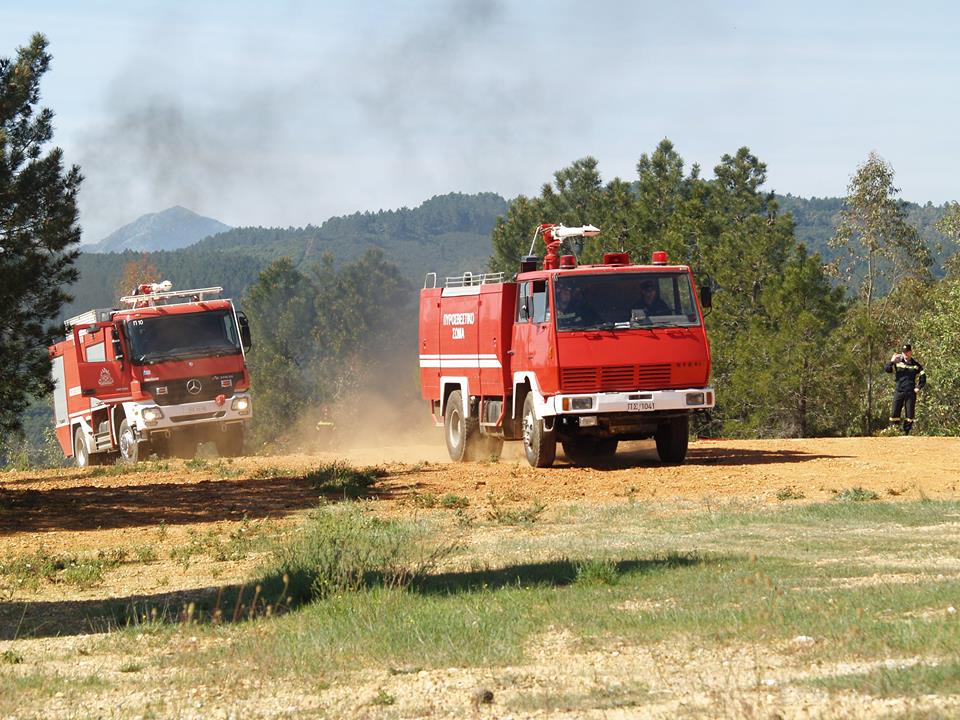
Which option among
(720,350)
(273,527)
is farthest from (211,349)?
(720,350)

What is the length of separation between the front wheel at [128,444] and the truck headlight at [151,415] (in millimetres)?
1004

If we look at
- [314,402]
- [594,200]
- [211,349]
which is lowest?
[314,402]

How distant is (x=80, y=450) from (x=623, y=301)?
1866 centimetres

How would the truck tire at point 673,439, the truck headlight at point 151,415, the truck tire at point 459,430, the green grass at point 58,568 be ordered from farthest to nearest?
the truck headlight at point 151,415
the truck tire at point 459,430
the truck tire at point 673,439
the green grass at point 58,568

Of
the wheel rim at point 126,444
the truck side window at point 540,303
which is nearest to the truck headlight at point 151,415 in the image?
the wheel rim at point 126,444

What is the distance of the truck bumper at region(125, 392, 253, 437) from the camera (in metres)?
29.0

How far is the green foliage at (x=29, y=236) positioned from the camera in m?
21.4

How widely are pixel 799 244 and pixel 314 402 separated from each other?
64553 mm

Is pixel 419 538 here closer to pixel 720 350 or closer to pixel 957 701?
pixel 957 701

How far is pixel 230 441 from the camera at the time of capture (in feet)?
103

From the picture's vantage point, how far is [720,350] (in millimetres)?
43969

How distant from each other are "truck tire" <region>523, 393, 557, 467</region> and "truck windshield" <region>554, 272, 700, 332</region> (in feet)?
5.32

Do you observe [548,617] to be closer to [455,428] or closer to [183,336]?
[455,428]

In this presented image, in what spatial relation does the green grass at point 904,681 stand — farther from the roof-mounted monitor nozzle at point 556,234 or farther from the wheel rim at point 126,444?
the wheel rim at point 126,444
